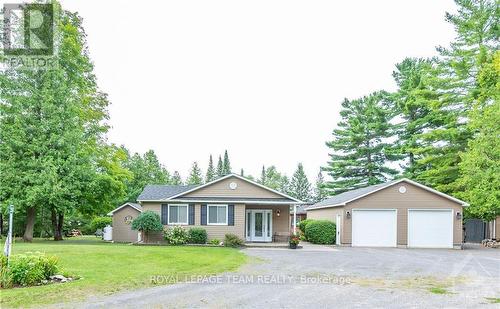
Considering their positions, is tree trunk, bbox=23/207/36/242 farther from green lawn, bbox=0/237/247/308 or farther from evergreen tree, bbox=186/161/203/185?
evergreen tree, bbox=186/161/203/185

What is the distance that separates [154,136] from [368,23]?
37914 millimetres

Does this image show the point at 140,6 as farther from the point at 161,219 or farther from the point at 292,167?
the point at 292,167

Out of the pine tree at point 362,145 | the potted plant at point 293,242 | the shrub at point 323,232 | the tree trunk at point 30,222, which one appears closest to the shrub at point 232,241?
the potted plant at point 293,242

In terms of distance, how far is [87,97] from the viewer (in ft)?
92.4

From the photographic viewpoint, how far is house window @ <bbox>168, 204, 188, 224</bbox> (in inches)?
933

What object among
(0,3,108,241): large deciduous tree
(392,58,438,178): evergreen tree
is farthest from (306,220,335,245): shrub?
(392,58,438,178): evergreen tree

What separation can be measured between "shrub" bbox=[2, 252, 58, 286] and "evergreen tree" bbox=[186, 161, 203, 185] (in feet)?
181

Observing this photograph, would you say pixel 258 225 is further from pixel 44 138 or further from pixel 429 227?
pixel 44 138

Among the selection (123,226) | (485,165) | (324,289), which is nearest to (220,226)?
(123,226)

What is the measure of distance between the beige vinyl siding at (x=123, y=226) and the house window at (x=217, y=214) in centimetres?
595

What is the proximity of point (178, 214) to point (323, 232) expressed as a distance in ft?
29.8

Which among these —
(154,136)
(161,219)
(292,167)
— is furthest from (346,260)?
(292,167)

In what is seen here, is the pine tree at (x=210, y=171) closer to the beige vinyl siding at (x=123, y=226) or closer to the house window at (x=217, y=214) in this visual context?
the beige vinyl siding at (x=123, y=226)

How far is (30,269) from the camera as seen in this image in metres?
9.04
